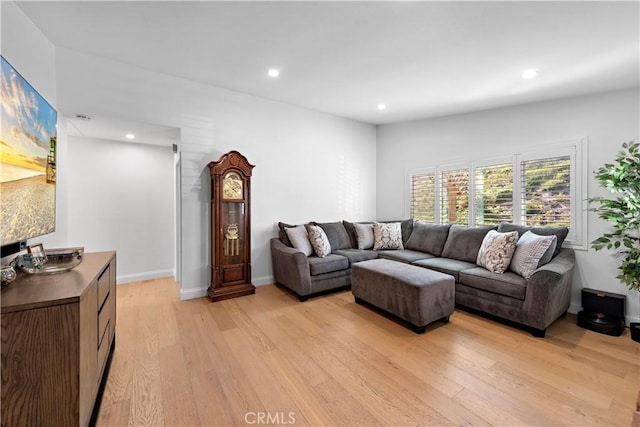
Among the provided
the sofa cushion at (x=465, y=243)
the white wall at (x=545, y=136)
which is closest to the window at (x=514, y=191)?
the white wall at (x=545, y=136)

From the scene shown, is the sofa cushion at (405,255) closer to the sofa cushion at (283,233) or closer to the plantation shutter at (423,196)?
the plantation shutter at (423,196)

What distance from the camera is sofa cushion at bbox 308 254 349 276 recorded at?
133 inches

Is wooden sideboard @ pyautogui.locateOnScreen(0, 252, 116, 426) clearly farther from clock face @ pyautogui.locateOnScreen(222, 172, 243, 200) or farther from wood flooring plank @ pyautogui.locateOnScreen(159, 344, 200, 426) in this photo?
clock face @ pyautogui.locateOnScreen(222, 172, 243, 200)

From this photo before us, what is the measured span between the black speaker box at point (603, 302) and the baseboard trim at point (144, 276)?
5428mm

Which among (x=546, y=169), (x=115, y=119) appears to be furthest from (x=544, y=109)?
(x=115, y=119)

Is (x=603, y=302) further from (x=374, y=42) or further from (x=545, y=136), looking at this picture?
(x=374, y=42)

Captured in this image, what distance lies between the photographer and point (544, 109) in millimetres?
3318

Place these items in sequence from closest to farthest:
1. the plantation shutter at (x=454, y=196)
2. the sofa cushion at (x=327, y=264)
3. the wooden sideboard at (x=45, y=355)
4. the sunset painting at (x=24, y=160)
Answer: the wooden sideboard at (x=45, y=355)
the sunset painting at (x=24, y=160)
the sofa cushion at (x=327, y=264)
the plantation shutter at (x=454, y=196)

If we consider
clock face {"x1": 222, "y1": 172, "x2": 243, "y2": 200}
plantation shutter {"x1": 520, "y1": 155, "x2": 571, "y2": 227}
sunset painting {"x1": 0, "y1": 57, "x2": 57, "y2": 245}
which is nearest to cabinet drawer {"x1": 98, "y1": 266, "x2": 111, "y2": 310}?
sunset painting {"x1": 0, "y1": 57, "x2": 57, "y2": 245}

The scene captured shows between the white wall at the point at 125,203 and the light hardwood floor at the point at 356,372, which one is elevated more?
the white wall at the point at 125,203

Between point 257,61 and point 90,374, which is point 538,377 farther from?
point 257,61

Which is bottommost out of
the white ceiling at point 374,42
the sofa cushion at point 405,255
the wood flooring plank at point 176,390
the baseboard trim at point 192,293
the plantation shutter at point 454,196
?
the wood flooring plank at point 176,390

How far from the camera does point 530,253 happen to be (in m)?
2.70

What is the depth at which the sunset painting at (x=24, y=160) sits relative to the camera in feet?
4.66
